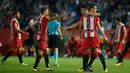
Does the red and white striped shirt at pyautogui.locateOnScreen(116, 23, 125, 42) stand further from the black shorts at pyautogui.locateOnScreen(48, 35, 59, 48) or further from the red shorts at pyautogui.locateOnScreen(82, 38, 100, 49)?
the red shorts at pyautogui.locateOnScreen(82, 38, 100, 49)

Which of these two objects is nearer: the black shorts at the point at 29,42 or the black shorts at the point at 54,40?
the black shorts at the point at 54,40

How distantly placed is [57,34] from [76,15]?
479 inches

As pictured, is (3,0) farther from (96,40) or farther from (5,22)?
(96,40)

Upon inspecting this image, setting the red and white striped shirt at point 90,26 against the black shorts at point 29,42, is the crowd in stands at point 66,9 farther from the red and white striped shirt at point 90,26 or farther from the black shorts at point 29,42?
the red and white striped shirt at point 90,26

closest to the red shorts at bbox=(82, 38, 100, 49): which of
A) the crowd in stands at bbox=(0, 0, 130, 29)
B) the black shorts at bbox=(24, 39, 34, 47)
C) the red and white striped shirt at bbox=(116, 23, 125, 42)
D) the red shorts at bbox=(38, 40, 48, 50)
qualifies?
the red shorts at bbox=(38, 40, 48, 50)

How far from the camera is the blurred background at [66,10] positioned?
31.0 m

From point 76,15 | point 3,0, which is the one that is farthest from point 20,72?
point 3,0

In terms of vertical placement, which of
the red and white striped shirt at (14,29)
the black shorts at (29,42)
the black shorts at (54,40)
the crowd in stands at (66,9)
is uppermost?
the crowd in stands at (66,9)

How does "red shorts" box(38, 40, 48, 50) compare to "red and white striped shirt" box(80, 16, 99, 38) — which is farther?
"red shorts" box(38, 40, 48, 50)

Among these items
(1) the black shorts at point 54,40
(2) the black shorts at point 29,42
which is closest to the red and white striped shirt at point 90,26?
(1) the black shorts at point 54,40

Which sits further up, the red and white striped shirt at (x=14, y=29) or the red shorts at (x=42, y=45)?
the red and white striped shirt at (x=14, y=29)

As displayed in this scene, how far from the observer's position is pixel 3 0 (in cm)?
3450

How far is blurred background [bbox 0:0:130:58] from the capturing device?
3095 centimetres

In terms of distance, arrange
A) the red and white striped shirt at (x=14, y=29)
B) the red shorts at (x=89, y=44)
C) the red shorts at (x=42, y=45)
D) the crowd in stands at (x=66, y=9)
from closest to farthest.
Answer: the red shorts at (x=89, y=44) < the red shorts at (x=42, y=45) < the red and white striped shirt at (x=14, y=29) < the crowd in stands at (x=66, y=9)
